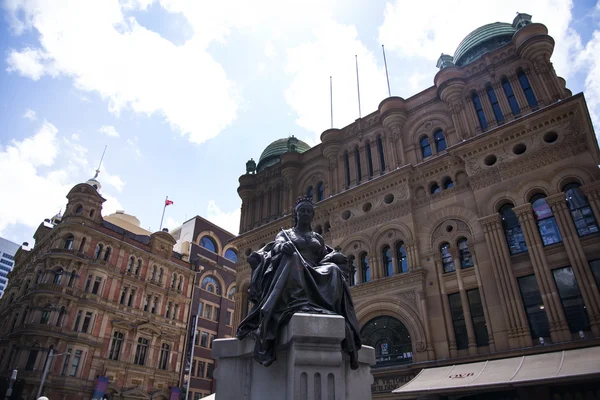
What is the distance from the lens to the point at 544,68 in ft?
71.3

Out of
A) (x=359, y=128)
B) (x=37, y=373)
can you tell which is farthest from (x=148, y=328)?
(x=359, y=128)

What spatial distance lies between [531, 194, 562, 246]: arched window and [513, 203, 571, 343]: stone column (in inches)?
13.4

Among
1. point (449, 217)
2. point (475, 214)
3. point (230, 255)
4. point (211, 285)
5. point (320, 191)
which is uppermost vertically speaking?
point (230, 255)

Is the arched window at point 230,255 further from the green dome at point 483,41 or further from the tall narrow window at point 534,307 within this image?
the tall narrow window at point 534,307

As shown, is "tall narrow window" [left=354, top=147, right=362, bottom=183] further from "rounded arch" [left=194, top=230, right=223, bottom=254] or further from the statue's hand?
"rounded arch" [left=194, top=230, right=223, bottom=254]

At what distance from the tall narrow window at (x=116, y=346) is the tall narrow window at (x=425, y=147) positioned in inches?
1213

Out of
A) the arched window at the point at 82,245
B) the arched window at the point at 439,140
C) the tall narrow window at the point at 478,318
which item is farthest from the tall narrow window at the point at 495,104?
the arched window at the point at 82,245

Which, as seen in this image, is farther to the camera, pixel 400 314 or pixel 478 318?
pixel 400 314

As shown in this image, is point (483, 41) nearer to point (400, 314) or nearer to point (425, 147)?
point (425, 147)

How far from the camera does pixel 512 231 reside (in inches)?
771

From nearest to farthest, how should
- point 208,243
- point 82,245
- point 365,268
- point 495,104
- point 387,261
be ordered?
1. point 495,104
2. point 387,261
3. point 365,268
4. point 82,245
5. point 208,243

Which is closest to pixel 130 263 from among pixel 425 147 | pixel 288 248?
pixel 425 147

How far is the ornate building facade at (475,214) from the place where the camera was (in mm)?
17469

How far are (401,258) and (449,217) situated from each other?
11.7 feet
